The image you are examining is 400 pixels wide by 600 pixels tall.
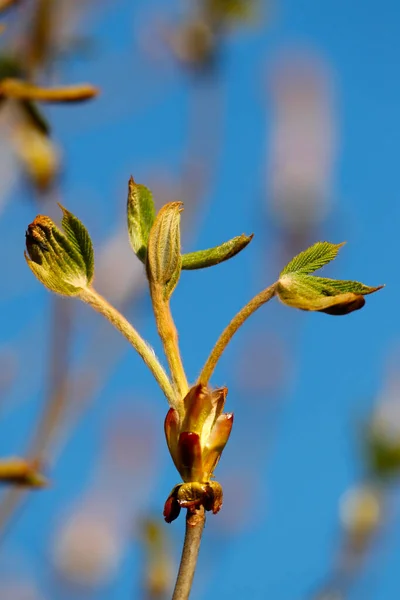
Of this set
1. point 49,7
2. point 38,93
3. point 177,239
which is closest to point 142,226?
point 177,239

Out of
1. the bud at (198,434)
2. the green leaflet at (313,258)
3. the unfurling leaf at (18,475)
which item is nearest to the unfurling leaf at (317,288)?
the green leaflet at (313,258)

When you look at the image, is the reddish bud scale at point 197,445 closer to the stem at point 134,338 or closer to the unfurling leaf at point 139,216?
the stem at point 134,338

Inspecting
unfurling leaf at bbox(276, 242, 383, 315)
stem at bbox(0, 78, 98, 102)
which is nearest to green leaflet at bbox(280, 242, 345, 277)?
unfurling leaf at bbox(276, 242, 383, 315)

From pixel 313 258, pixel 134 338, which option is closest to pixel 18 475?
pixel 134 338

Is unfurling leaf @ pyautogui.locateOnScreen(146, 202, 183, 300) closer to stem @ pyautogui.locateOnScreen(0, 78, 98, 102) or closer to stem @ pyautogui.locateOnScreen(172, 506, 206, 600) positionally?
stem @ pyautogui.locateOnScreen(172, 506, 206, 600)

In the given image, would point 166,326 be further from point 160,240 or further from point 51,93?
point 51,93

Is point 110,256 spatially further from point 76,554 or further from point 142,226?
point 142,226
